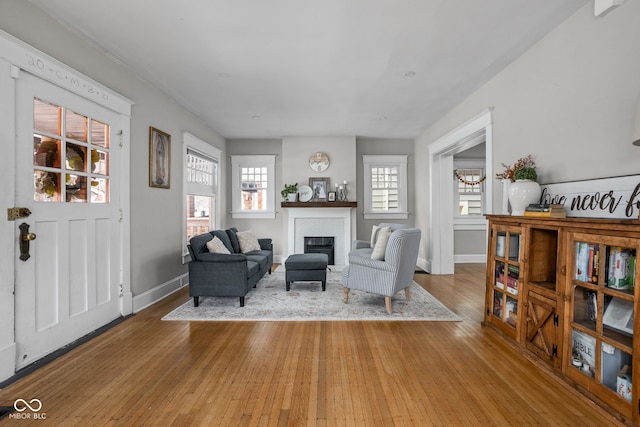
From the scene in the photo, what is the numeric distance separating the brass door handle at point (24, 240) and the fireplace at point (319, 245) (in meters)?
4.36

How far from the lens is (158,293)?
381 cm

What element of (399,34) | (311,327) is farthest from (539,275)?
(399,34)

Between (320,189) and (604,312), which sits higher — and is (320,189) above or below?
above

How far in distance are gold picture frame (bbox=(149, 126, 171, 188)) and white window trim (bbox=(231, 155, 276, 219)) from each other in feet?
7.88

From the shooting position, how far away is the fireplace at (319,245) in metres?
6.04

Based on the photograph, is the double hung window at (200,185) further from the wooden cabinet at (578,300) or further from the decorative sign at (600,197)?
the decorative sign at (600,197)

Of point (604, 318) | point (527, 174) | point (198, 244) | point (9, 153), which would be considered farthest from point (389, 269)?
point (9, 153)

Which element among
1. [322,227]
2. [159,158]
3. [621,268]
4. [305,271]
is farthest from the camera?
[322,227]

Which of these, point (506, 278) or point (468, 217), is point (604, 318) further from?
point (468, 217)

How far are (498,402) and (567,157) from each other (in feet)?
6.41

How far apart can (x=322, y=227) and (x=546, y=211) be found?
4.18 m

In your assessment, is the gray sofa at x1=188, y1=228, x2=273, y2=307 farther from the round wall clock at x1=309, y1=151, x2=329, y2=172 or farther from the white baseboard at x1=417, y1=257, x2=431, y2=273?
the white baseboard at x1=417, y1=257, x2=431, y2=273

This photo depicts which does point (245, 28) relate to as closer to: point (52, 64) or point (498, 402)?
point (52, 64)

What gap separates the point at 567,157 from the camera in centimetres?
241
